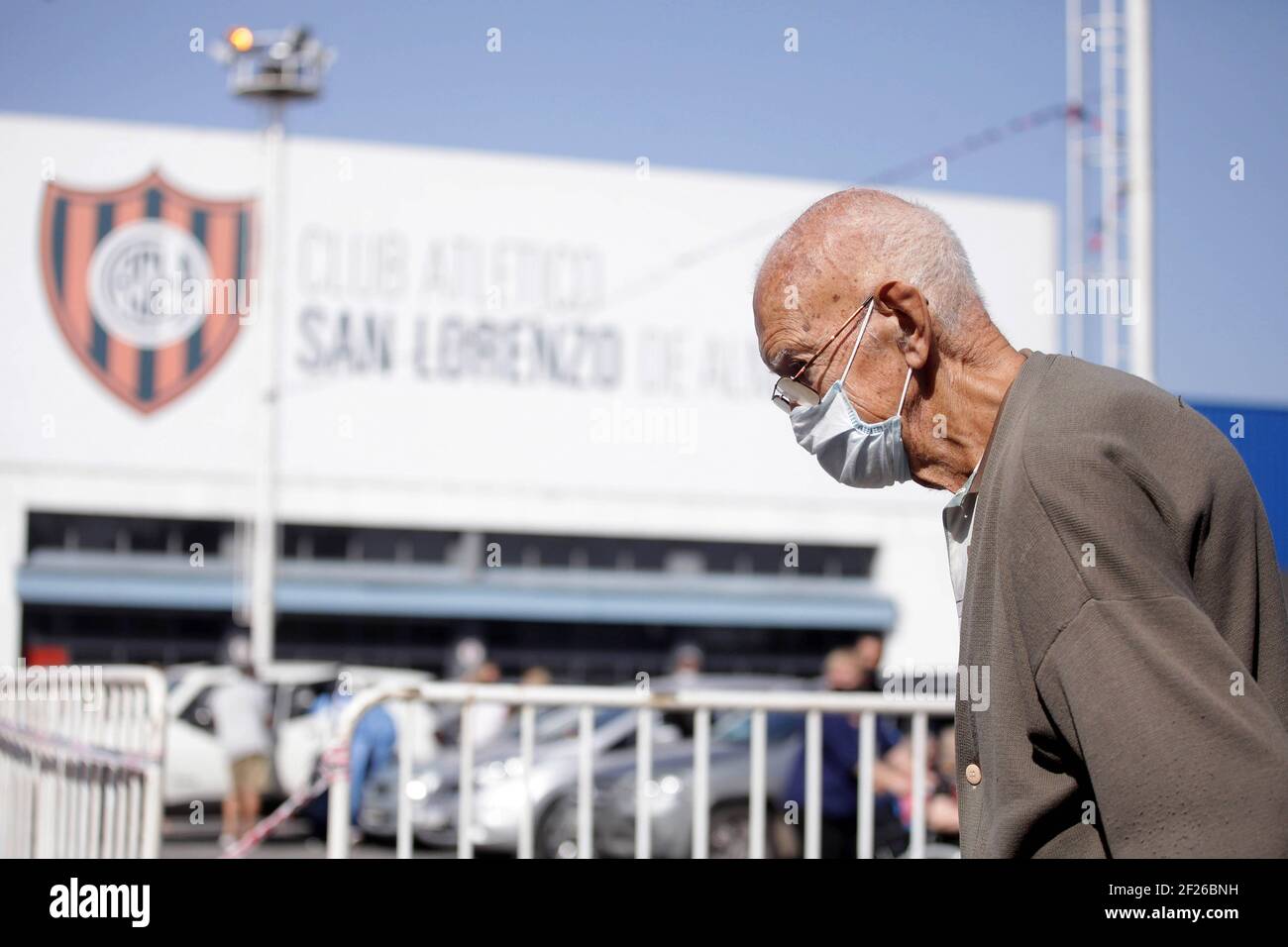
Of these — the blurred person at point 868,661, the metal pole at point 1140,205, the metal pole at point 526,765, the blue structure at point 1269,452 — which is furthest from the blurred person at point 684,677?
the metal pole at point 1140,205

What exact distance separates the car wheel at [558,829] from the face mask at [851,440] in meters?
6.70

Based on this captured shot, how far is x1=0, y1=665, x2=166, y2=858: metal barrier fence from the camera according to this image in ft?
14.0

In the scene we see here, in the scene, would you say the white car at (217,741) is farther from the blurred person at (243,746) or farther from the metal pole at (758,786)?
the metal pole at (758,786)

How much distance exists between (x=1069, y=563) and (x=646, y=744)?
3440 mm

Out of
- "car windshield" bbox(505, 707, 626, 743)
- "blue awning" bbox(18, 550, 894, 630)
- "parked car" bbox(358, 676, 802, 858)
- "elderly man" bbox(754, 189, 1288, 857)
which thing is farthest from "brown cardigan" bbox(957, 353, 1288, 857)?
"blue awning" bbox(18, 550, 894, 630)

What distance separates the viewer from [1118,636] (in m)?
1.41

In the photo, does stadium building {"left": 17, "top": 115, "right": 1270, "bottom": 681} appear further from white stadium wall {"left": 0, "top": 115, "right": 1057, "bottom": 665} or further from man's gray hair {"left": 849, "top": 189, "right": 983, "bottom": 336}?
man's gray hair {"left": 849, "top": 189, "right": 983, "bottom": 336}

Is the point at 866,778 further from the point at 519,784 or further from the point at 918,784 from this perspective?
the point at 519,784

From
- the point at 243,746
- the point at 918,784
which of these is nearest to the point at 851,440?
the point at 918,784

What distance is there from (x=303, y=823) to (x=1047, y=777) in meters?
14.0

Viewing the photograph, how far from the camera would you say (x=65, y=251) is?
24328 mm

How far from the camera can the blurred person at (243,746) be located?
1370cm

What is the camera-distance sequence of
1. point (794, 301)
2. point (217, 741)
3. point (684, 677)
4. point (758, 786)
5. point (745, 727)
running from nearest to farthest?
1. point (794, 301)
2. point (758, 786)
3. point (745, 727)
4. point (217, 741)
5. point (684, 677)

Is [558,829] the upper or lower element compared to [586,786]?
lower
